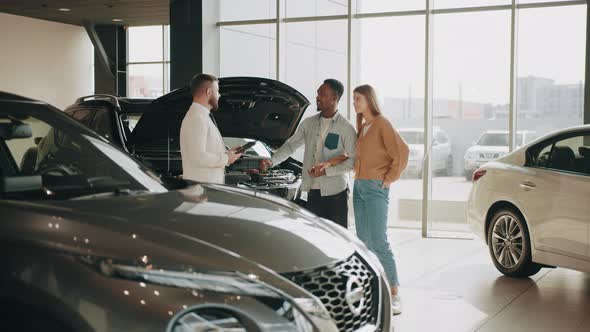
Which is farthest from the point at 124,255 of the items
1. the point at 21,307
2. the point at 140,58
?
the point at 140,58

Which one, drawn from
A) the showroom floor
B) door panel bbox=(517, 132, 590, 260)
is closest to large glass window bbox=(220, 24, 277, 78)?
the showroom floor

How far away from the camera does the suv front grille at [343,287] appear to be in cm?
264

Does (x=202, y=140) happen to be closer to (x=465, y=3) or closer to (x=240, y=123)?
(x=240, y=123)

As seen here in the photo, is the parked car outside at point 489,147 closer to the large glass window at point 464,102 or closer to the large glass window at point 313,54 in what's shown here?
the large glass window at point 464,102

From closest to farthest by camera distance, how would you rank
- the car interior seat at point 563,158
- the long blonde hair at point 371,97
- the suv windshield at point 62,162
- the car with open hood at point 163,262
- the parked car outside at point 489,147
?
1. the car with open hood at point 163,262
2. the suv windshield at point 62,162
3. the long blonde hair at point 371,97
4. the car interior seat at point 563,158
5. the parked car outside at point 489,147

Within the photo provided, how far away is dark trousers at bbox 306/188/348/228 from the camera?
5.74 metres

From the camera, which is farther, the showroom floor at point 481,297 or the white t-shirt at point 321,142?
the white t-shirt at point 321,142

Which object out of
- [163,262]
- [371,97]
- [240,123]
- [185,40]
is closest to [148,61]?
[185,40]

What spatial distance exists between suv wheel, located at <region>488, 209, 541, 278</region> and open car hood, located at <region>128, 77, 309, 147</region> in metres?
2.24

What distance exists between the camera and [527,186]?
6.66 metres

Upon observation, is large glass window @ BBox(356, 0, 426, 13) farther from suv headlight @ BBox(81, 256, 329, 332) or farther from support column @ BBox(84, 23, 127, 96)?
suv headlight @ BBox(81, 256, 329, 332)

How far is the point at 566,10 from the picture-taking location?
34.7 ft

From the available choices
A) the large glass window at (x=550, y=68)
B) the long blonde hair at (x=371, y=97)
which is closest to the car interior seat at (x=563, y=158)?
the long blonde hair at (x=371, y=97)

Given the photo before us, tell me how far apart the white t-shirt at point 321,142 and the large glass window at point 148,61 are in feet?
44.6
